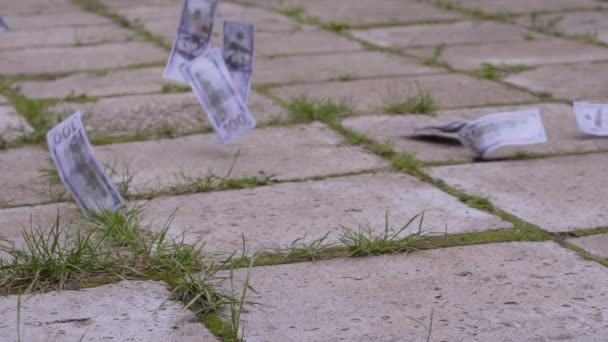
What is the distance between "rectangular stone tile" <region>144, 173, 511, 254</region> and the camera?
2496 millimetres

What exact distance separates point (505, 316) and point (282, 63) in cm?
309

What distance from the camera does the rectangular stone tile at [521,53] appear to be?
16.0ft

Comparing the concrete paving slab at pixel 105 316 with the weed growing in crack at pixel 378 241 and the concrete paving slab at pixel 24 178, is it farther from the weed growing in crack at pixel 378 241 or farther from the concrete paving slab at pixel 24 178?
the concrete paving slab at pixel 24 178

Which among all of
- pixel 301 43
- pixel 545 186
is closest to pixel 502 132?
pixel 545 186

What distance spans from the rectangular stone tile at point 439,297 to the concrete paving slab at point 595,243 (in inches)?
2.4

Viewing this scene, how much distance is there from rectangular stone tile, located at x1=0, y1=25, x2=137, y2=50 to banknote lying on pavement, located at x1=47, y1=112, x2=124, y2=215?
9.47ft

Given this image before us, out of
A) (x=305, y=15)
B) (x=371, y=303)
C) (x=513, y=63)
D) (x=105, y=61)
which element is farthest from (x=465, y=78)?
(x=371, y=303)

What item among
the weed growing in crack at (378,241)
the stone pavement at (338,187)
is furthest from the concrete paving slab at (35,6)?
the weed growing in crack at (378,241)

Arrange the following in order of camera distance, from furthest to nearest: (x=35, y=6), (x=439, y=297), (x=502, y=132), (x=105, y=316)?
(x=35, y=6) < (x=502, y=132) < (x=439, y=297) < (x=105, y=316)

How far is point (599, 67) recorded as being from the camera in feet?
15.3

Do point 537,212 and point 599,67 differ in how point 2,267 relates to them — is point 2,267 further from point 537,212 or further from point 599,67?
point 599,67

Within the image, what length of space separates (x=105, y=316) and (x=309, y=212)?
822 millimetres

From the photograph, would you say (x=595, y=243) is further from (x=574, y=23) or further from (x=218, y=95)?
(x=574, y=23)

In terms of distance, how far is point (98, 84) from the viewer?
445cm
